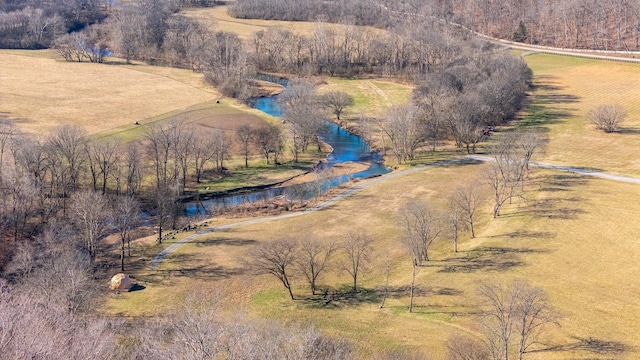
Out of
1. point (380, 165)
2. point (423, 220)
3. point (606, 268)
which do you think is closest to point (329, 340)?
point (423, 220)

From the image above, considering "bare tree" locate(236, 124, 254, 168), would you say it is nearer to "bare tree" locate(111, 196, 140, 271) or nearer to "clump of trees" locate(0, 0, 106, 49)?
"bare tree" locate(111, 196, 140, 271)

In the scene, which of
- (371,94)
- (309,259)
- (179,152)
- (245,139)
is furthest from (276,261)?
(371,94)

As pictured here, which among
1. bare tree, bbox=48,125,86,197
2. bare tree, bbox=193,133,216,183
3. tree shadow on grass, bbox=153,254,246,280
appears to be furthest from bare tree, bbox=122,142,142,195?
tree shadow on grass, bbox=153,254,246,280

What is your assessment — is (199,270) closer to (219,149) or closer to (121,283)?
(121,283)

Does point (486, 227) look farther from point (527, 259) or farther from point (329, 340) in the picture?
point (329, 340)

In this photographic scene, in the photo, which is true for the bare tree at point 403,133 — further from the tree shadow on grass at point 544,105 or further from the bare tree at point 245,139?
the tree shadow on grass at point 544,105
